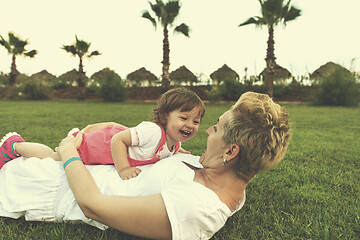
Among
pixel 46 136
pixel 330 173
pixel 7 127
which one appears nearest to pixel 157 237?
pixel 330 173

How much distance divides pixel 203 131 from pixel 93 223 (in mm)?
Result: 4698

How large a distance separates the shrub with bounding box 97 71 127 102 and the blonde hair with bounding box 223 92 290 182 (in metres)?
19.4

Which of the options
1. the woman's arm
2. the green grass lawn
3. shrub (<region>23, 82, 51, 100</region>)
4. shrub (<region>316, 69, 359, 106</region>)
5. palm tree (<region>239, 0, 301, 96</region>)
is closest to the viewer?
the woman's arm

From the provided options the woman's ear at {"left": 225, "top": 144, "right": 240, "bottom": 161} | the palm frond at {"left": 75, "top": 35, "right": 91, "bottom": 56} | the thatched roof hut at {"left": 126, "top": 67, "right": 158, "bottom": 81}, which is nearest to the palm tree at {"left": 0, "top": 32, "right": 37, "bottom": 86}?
the palm frond at {"left": 75, "top": 35, "right": 91, "bottom": 56}

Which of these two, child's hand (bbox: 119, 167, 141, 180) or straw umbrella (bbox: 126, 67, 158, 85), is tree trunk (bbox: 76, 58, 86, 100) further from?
child's hand (bbox: 119, 167, 141, 180)

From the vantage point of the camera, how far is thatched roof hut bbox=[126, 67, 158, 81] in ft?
93.2

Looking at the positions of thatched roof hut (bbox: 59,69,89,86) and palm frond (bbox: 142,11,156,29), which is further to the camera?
thatched roof hut (bbox: 59,69,89,86)

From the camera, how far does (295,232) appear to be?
5.79 ft

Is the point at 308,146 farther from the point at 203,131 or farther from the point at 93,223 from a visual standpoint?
the point at 93,223

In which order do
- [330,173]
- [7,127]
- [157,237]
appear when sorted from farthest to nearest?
[7,127], [330,173], [157,237]

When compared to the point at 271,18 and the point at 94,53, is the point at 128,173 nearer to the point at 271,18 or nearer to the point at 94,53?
the point at 271,18

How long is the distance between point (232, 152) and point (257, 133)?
156 mm

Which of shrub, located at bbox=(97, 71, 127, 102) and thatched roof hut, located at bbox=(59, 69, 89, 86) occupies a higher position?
thatched roof hut, located at bbox=(59, 69, 89, 86)

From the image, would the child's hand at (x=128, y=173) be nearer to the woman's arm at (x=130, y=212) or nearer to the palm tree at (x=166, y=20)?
the woman's arm at (x=130, y=212)
